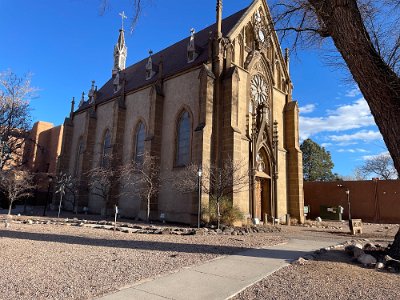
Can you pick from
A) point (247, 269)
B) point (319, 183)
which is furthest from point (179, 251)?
point (319, 183)

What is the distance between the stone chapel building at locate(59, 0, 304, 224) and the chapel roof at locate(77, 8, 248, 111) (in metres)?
0.14

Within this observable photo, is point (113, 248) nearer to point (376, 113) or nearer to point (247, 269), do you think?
point (247, 269)

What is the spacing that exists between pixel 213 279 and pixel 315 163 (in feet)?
157

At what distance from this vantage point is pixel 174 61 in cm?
2703

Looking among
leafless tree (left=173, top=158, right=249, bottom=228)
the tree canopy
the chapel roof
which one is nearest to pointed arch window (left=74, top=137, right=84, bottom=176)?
the chapel roof

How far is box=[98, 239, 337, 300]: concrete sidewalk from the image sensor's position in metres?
5.09

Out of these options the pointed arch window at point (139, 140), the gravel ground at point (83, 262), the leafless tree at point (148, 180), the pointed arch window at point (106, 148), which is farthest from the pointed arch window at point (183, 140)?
the gravel ground at point (83, 262)

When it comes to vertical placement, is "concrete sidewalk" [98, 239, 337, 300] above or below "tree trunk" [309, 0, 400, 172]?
below

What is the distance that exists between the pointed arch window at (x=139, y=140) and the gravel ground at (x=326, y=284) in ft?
65.0

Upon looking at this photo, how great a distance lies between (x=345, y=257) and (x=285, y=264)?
2.32m

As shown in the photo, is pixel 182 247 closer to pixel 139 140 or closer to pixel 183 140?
pixel 183 140

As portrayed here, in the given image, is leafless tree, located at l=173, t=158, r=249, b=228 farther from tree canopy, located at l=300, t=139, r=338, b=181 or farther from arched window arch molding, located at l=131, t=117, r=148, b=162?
tree canopy, located at l=300, t=139, r=338, b=181

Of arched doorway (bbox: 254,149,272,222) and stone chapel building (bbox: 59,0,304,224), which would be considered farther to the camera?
arched doorway (bbox: 254,149,272,222)

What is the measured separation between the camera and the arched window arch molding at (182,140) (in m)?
21.6
